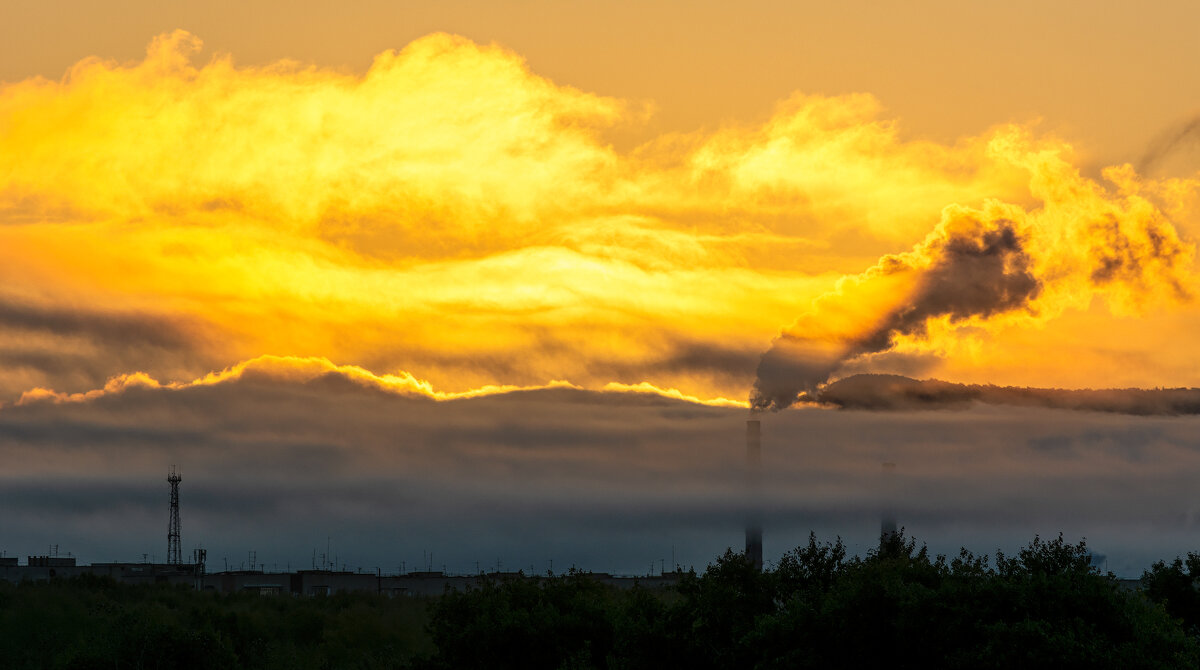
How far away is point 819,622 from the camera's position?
5822 centimetres

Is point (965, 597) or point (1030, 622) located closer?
point (1030, 622)

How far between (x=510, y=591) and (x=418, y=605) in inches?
3642

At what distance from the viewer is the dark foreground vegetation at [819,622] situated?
166ft

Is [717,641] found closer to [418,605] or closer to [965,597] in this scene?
[965,597]

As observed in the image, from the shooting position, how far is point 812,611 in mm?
58750

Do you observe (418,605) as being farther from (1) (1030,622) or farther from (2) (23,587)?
(1) (1030,622)

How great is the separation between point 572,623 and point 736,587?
15925 mm

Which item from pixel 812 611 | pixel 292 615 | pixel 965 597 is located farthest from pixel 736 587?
pixel 292 615

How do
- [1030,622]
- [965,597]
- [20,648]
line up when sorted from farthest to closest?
1. [20,648]
2. [965,597]
3. [1030,622]

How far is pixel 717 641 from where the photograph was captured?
67125 millimetres

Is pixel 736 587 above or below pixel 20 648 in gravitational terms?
above

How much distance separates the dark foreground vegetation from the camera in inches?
1997

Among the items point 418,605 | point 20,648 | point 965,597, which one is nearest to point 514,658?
point 965,597

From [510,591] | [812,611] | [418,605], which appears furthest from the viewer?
[418,605]
